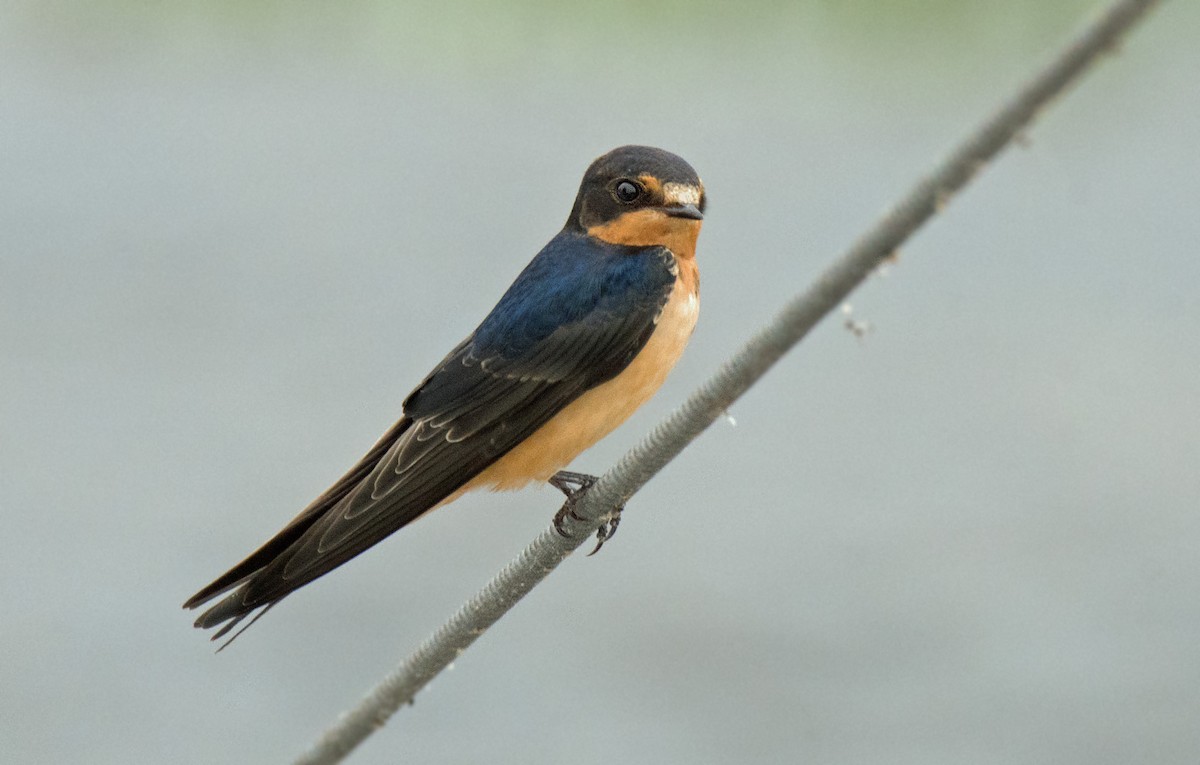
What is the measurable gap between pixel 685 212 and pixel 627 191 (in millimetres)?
101

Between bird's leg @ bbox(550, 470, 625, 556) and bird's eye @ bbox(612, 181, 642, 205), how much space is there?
13.1 inches

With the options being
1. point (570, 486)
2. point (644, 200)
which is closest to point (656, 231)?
point (644, 200)

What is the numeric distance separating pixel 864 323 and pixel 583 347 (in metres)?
0.84

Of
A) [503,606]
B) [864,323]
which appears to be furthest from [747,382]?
[503,606]

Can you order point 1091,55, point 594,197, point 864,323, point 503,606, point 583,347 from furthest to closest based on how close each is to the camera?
point 594,197 < point 583,347 < point 503,606 < point 864,323 < point 1091,55

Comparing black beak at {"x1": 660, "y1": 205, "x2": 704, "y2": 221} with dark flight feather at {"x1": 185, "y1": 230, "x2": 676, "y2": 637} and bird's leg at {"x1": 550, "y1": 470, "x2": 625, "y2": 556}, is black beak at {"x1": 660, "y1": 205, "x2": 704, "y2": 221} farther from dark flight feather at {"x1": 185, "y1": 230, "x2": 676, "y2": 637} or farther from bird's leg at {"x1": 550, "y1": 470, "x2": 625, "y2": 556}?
bird's leg at {"x1": 550, "y1": 470, "x2": 625, "y2": 556}

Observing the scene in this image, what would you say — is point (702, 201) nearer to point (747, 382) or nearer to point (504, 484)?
point (504, 484)

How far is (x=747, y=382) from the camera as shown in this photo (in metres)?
1.03

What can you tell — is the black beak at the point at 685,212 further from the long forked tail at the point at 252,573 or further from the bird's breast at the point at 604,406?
the long forked tail at the point at 252,573

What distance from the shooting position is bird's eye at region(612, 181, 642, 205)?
191cm

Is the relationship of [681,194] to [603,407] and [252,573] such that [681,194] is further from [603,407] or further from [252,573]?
[252,573]

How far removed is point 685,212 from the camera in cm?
185

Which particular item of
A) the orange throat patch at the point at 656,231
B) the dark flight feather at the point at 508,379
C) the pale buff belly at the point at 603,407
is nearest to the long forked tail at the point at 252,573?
the dark flight feather at the point at 508,379

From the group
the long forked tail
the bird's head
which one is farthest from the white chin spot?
the long forked tail
